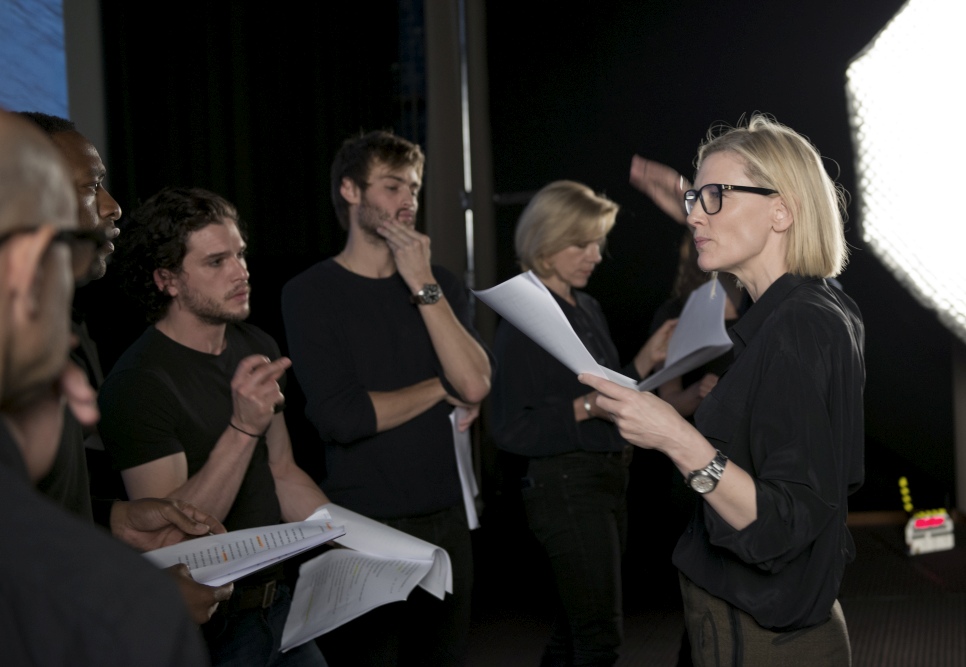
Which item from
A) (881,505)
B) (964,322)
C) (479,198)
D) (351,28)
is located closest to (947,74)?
(964,322)

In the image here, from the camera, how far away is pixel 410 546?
1.56 meters

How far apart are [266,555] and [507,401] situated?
1300 millimetres

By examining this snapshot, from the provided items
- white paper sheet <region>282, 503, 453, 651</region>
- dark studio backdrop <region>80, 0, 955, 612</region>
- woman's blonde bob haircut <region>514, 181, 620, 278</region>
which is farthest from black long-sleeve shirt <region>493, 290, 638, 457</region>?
dark studio backdrop <region>80, 0, 955, 612</region>

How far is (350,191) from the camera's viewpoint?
2.15 metres

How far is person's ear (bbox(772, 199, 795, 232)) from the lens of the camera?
4.52 feet

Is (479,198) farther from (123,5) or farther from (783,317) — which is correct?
(783,317)

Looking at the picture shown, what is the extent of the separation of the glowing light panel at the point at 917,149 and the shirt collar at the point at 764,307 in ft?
13.0

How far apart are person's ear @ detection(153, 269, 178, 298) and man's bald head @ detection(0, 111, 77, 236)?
1243 mm

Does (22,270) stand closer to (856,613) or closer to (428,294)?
(428,294)

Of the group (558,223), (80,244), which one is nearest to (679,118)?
(558,223)

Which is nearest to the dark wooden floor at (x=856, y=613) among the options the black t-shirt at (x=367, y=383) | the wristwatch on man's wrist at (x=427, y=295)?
the black t-shirt at (x=367, y=383)

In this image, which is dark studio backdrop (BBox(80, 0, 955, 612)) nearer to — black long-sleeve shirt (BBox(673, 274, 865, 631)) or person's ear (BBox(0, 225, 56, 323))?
black long-sleeve shirt (BBox(673, 274, 865, 631))

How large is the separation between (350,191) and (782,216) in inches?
44.8

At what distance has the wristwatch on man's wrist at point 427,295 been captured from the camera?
2.01 meters
